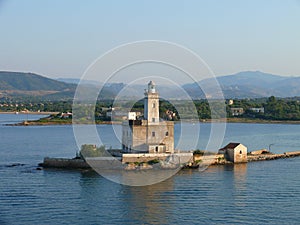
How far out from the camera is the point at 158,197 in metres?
10.9

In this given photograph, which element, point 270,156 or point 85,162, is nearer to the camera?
point 85,162

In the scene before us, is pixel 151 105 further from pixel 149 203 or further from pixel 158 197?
pixel 149 203

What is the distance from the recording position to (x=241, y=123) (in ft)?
123

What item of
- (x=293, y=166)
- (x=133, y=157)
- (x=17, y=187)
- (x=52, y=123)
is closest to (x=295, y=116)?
(x=52, y=123)

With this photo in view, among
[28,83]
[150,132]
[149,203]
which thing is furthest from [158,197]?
[28,83]

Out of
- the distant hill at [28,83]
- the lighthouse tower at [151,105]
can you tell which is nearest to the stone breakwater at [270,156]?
the lighthouse tower at [151,105]

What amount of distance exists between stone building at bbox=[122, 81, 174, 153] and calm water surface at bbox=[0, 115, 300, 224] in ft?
3.68

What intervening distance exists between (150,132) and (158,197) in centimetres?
398

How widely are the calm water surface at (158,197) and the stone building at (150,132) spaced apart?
1.12 m

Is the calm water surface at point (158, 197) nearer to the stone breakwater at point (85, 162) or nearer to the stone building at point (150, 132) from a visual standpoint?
the stone breakwater at point (85, 162)

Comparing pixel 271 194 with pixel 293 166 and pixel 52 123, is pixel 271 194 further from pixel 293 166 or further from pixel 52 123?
pixel 52 123

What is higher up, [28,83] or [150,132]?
[28,83]

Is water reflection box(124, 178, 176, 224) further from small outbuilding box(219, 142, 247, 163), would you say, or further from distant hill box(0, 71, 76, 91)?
distant hill box(0, 71, 76, 91)

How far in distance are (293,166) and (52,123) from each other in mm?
22998
